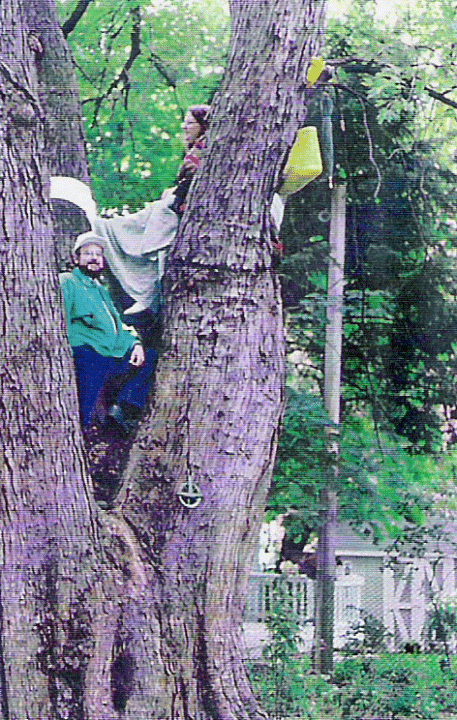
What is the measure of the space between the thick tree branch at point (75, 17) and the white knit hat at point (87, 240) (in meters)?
0.61

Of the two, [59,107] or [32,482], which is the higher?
[59,107]

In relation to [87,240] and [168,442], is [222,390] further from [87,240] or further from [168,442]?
[87,240]

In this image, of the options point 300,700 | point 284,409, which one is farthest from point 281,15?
point 300,700

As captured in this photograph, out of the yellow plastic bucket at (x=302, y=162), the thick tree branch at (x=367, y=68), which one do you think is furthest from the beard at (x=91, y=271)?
the thick tree branch at (x=367, y=68)

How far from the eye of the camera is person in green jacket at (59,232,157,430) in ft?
9.02

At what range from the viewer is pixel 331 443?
2.92 meters

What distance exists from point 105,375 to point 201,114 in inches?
31.8

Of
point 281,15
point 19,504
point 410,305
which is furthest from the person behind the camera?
point 410,305

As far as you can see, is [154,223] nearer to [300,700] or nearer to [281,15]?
[281,15]

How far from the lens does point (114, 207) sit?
285 centimetres

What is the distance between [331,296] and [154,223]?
1.88 ft

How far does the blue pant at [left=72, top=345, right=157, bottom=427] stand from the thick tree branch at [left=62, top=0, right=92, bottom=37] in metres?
0.95

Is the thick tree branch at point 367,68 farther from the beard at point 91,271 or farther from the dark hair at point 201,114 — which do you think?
the beard at point 91,271

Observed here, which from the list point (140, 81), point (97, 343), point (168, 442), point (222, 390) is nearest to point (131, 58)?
point (140, 81)
